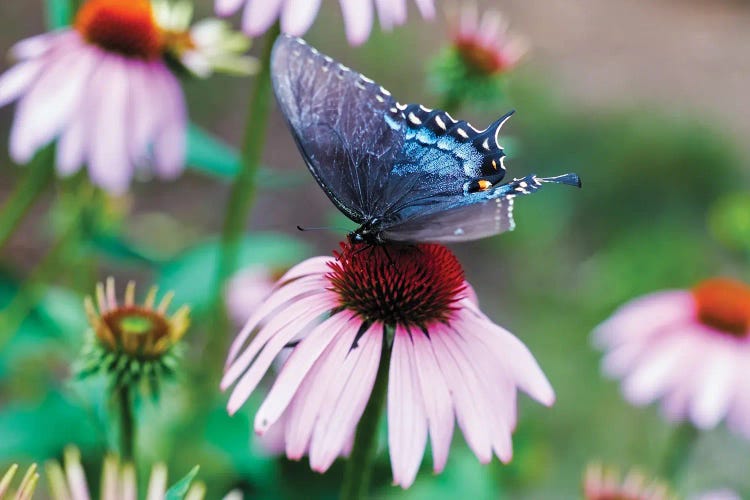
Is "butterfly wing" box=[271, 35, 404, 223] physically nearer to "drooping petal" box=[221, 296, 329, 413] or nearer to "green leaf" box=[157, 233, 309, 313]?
"drooping petal" box=[221, 296, 329, 413]

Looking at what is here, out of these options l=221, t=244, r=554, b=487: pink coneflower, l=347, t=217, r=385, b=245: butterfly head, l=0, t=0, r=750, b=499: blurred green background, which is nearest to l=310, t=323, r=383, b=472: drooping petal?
l=221, t=244, r=554, b=487: pink coneflower

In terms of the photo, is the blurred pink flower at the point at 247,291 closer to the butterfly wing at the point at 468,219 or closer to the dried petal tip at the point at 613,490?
the dried petal tip at the point at 613,490

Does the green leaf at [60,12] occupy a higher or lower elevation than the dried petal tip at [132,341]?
higher

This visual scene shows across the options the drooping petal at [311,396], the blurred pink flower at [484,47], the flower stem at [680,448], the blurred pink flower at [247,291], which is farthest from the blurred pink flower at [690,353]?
the drooping petal at [311,396]

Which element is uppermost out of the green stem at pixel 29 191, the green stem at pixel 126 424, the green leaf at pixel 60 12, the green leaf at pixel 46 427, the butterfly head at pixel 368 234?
the green leaf at pixel 60 12

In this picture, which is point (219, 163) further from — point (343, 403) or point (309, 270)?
point (343, 403)
